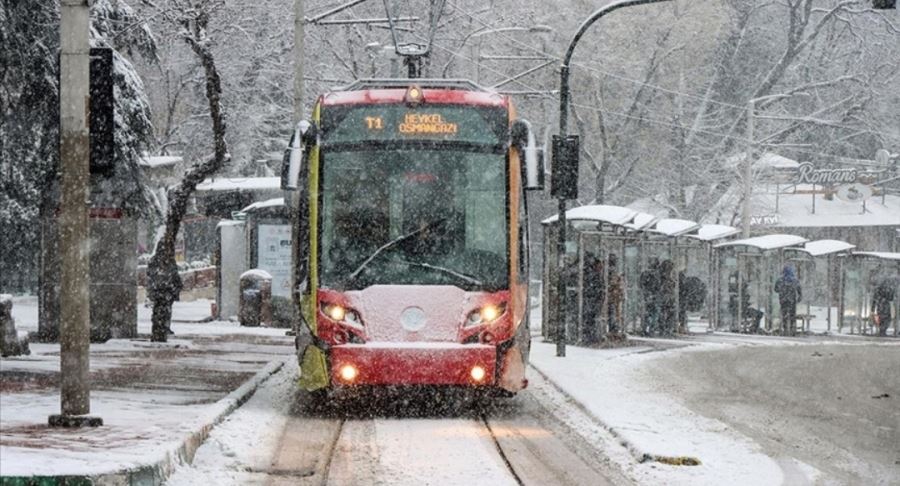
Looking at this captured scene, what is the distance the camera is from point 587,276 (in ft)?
93.5

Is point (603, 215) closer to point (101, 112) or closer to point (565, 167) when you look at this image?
point (565, 167)

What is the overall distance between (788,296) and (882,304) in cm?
476

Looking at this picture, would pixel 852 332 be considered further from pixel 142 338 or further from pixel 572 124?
pixel 142 338

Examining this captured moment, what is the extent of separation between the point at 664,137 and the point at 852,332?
55.4 feet

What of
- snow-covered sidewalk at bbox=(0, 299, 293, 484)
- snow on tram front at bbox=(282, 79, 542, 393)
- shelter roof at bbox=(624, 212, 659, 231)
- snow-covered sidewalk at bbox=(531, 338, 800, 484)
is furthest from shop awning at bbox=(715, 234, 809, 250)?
snow on tram front at bbox=(282, 79, 542, 393)

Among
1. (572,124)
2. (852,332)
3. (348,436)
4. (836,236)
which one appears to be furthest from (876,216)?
(348,436)

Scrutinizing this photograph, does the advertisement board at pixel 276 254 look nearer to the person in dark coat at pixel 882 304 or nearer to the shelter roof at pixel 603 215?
the shelter roof at pixel 603 215

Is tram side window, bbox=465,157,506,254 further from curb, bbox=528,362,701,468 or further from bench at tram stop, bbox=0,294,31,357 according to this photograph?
bench at tram stop, bbox=0,294,31,357

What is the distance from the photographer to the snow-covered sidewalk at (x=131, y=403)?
9.52 metres

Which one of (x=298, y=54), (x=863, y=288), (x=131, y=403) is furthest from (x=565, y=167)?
(x=863, y=288)

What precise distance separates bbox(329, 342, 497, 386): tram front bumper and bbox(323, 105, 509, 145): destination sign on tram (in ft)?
7.40

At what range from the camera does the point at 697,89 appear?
196ft

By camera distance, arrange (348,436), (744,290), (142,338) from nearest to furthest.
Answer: (348,436) < (142,338) < (744,290)

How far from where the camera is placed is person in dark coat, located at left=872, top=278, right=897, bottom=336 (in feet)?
137
